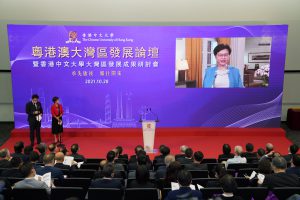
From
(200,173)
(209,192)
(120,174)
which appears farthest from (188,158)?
(209,192)

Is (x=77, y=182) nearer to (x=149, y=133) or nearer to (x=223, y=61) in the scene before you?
(x=149, y=133)

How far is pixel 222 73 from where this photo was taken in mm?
9539

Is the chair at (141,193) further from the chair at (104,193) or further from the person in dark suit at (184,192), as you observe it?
the person in dark suit at (184,192)

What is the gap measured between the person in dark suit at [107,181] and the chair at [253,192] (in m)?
1.47

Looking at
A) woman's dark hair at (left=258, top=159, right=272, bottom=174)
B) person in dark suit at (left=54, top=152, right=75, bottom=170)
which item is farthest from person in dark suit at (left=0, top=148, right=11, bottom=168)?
woman's dark hair at (left=258, top=159, right=272, bottom=174)

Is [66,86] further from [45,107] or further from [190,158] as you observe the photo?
[190,158]

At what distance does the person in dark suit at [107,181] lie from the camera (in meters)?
4.36

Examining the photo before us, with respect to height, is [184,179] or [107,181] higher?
[184,179]

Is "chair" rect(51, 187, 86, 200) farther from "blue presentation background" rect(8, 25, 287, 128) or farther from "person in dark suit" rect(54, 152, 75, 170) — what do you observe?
"blue presentation background" rect(8, 25, 287, 128)

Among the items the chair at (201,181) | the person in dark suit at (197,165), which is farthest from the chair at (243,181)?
the person in dark suit at (197,165)

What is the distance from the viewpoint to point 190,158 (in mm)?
5738

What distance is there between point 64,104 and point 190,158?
5016 mm

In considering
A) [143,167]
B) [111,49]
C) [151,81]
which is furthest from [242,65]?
[143,167]

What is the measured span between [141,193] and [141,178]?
211 mm
